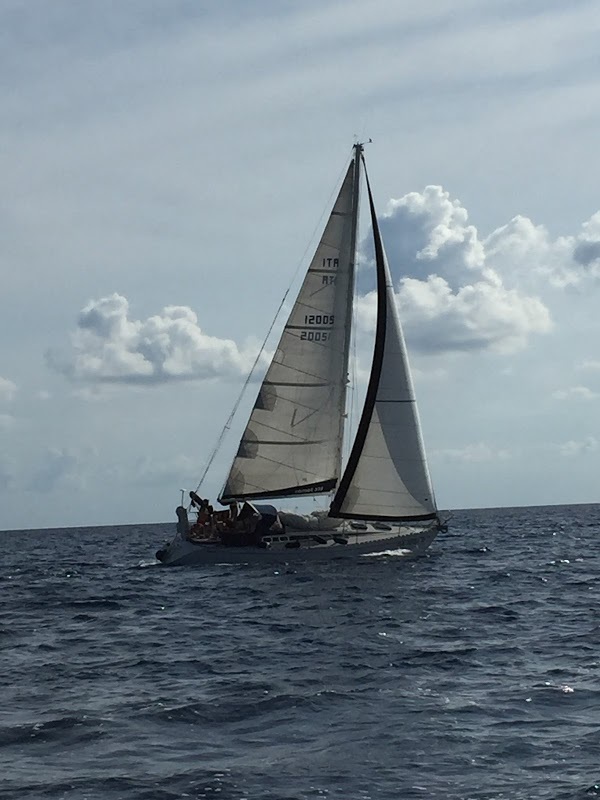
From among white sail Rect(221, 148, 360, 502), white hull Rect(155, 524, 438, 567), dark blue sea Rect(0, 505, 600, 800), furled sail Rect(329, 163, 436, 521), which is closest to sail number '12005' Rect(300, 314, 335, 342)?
white sail Rect(221, 148, 360, 502)

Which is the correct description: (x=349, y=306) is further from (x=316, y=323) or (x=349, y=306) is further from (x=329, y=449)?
(x=329, y=449)

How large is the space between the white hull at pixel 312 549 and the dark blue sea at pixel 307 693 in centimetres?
432

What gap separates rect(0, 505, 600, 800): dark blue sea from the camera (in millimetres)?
11406

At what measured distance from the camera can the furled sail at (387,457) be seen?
34.8 metres

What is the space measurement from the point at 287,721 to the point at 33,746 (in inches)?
127

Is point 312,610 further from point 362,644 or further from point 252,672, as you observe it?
point 252,672

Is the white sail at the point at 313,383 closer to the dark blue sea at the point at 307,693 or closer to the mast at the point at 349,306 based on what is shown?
the mast at the point at 349,306

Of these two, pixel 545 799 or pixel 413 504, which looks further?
pixel 413 504

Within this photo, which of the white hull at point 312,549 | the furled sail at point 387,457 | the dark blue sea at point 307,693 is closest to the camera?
the dark blue sea at point 307,693

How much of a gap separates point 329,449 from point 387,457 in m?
3.01

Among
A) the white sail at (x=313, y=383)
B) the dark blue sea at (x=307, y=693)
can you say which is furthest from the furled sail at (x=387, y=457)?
the dark blue sea at (x=307, y=693)

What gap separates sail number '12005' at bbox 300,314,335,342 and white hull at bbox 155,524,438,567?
6820mm

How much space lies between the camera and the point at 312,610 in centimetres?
2509

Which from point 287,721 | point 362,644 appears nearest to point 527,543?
point 362,644
